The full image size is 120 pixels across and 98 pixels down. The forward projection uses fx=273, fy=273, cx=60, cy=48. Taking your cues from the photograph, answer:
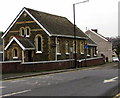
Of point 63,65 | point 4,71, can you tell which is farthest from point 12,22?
point 4,71

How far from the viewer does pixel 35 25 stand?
1651 inches

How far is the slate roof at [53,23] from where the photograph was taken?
4234 centimetres

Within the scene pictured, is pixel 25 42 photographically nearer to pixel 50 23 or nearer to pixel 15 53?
pixel 15 53

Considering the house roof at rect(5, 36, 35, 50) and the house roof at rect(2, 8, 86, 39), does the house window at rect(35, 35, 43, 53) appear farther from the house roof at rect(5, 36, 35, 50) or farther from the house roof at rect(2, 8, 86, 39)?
the house roof at rect(2, 8, 86, 39)

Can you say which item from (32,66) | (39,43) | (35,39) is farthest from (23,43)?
(32,66)

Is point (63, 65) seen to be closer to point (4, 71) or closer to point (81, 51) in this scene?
point (4, 71)

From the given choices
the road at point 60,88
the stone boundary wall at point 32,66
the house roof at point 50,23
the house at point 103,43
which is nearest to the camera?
the road at point 60,88

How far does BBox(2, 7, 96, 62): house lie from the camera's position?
133 feet

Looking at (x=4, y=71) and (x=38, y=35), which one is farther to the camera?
(x=38, y=35)

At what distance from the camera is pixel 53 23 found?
45750mm

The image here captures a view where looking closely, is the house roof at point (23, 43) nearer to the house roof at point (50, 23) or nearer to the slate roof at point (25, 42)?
the slate roof at point (25, 42)

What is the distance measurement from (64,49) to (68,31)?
4.17 meters

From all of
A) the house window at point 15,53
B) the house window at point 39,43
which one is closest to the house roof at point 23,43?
the house window at point 39,43

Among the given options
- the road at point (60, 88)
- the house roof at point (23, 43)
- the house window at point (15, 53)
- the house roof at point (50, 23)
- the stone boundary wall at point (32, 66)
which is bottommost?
the road at point (60, 88)
